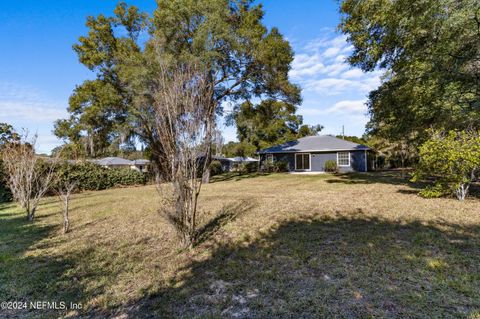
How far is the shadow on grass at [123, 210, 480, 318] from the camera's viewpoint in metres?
2.58

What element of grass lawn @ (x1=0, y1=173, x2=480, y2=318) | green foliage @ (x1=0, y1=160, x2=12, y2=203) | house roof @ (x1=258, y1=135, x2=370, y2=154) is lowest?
grass lawn @ (x1=0, y1=173, x2=480, y2=318)

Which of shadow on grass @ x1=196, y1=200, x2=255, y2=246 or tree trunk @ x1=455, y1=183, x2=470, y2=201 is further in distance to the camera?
tree trunk @ x1=455, y1=183, x2=470, y2=201

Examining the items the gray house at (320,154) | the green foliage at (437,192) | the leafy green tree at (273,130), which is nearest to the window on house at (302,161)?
the gray house at (320,154)

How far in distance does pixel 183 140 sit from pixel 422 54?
8282mm

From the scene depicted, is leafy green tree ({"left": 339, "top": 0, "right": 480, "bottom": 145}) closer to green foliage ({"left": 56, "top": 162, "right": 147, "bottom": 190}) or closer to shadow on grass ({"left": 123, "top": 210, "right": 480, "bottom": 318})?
shadow on grass ({"left": 123, "top": 210, "right": 480, "bottom": 318})

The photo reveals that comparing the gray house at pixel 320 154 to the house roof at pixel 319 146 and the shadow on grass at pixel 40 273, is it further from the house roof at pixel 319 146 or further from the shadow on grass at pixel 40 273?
the shadow on grass at pixel 40 273

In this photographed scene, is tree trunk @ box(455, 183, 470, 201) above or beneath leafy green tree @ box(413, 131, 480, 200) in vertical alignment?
beneath

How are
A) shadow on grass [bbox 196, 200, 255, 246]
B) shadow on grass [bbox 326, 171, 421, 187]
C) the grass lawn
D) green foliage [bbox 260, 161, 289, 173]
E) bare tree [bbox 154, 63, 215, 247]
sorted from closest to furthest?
the grass lawn → bare tree [bbox 154, 63, 215, 247] → shadow on grass [bbox 196, 200, 255, 246] → shadow on grass [bbox 326, 171, 421, 187] → green foliage [bbox 260, 161, 289, 173]

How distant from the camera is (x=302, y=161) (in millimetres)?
23422

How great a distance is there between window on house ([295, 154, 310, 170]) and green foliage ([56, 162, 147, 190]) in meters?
13.4

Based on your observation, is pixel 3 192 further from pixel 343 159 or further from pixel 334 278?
pixel 343 159

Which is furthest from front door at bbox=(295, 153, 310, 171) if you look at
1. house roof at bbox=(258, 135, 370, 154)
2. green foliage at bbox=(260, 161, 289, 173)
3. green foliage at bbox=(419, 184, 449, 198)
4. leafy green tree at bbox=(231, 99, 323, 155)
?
green foliage at bbox=(419, 184, 449, 198)

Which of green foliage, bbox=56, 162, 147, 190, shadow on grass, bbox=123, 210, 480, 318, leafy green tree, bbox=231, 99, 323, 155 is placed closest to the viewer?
shadow on grass, bbox=123, 210, 480, 318

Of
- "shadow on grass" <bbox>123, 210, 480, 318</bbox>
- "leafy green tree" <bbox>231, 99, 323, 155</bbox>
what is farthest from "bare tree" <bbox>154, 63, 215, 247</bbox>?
"leafy green tree" <bbox>231, 99, 323, 155</bbox>
